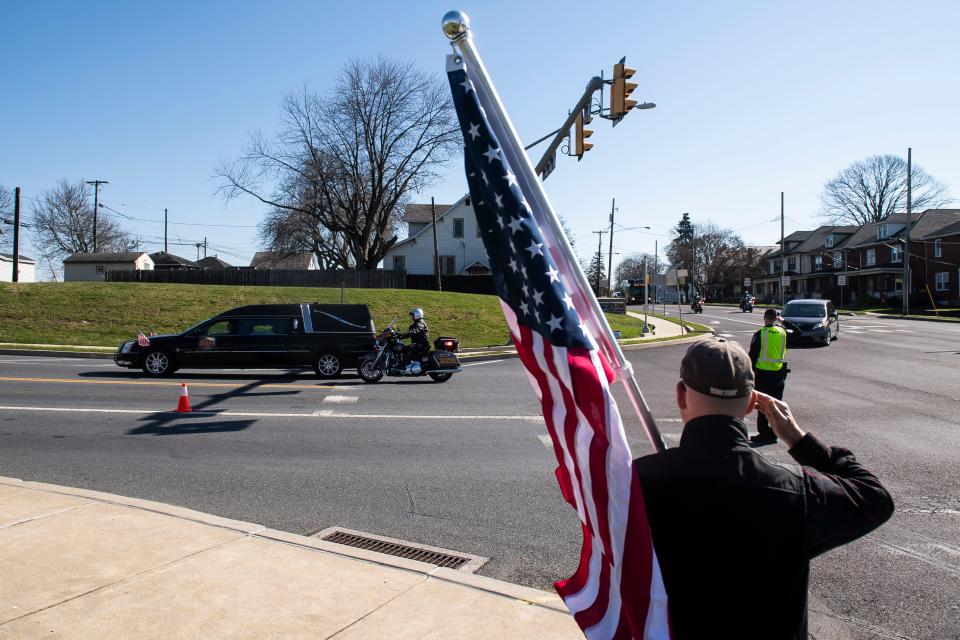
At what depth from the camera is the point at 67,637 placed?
3.90 metres

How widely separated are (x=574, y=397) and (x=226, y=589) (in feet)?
10.4

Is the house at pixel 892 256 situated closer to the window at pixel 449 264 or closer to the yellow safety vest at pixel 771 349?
the window at pixel 449 264

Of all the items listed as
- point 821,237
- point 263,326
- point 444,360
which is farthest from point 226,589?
point 821,237

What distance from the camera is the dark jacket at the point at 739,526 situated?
2170 millimetres

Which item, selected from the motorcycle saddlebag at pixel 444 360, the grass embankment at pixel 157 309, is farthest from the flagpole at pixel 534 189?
the grass embankment at pixel 157 309

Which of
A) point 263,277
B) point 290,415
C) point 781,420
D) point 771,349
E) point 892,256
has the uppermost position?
point 892,256

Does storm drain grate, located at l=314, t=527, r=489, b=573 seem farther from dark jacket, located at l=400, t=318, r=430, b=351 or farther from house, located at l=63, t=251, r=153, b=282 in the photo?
house, located at l=63, t=251, r=153, b=282

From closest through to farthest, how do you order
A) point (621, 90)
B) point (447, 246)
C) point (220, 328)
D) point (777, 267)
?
point (621, 90)
point (220, 328)
point (447, 246)
point (777, 267)

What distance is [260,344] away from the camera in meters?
17.7

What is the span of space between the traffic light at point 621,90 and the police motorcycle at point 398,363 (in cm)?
641

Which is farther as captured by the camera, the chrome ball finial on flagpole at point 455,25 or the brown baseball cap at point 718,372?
the chrome ball finial on flagpole at point 455,25

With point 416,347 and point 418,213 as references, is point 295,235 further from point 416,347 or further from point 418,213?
point 416,347

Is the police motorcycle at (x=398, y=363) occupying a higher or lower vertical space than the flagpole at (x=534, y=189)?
lower

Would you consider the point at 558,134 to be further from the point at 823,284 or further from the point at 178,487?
the point at 823,284
